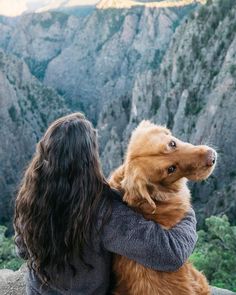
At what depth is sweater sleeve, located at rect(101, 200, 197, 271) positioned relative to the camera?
2826mm

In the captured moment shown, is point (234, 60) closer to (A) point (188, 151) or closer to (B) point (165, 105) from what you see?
(B) point (165, 105)

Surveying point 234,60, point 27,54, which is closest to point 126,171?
point 234,60

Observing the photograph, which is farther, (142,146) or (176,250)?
(142,146)

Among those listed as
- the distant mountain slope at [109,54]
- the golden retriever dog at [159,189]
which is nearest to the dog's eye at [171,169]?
the golden retriever dog at [159,189]

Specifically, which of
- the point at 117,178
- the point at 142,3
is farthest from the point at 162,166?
the point at 142,3

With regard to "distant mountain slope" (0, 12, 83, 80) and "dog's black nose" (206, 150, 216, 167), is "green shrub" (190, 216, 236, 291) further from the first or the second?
"distant mountain slope" (0, 12, 83, 80)

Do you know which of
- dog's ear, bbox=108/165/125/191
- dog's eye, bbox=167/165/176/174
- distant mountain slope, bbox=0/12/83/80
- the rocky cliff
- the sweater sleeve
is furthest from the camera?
distant mountain slope, bbox=0/12/83/80

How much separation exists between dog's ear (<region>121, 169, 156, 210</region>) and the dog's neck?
0.04 metres

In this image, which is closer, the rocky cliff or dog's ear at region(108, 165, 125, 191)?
dog's ear at region(108, 165, 125, 191)

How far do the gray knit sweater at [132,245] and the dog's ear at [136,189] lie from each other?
65 millimetres

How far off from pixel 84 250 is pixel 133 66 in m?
102

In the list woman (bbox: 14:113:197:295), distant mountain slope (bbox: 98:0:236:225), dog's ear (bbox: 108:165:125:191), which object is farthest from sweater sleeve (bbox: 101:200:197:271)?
distant mountain slope (bbox: 98:0:236:225)

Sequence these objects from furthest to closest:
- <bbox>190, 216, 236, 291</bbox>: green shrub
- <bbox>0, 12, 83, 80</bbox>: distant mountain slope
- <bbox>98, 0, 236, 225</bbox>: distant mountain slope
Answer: <bbox>0, 12, 83, 80</bbox>: distant mountain slope < <bbox>98, 0, 236, 225</bbox>: distant mountain slope < <bbox>190, 216, 236, 291</bbox>: green shrub

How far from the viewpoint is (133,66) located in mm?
103688
